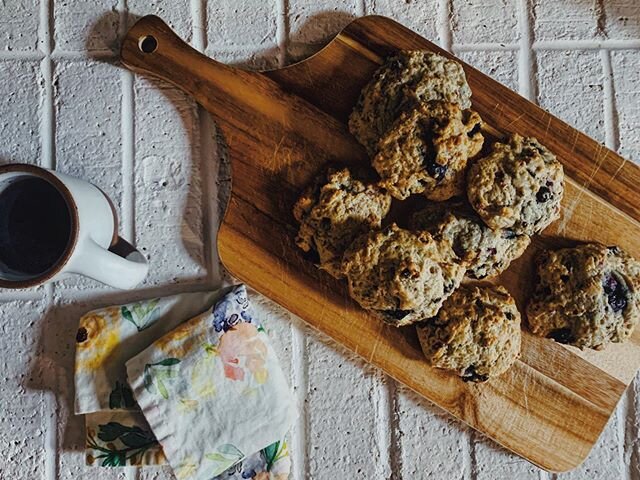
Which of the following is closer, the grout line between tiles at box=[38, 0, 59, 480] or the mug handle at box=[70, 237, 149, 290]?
the mug handle at box=[70, 237, 149, 290]

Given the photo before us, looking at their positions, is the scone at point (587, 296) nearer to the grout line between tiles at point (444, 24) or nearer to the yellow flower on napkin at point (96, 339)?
the grout line between tiles at point (444, 24)

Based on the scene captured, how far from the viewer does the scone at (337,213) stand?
89 cm

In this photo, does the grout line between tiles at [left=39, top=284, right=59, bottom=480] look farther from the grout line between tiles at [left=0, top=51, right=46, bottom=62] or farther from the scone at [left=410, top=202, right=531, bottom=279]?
the scone at [left=410, top=202, right=531, bottom=279]

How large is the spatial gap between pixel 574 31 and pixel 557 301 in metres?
0.43

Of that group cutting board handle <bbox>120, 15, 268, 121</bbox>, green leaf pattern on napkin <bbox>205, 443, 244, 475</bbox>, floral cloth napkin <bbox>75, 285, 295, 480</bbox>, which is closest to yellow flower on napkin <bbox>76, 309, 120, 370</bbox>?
floral cloth napkin <bbox>75, 285, 295, 480</bbox>

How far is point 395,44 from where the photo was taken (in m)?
0.96

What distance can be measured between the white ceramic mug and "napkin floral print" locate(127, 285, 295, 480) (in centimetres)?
13

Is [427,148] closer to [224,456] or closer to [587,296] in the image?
[587,296]

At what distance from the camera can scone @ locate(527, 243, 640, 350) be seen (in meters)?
0.89

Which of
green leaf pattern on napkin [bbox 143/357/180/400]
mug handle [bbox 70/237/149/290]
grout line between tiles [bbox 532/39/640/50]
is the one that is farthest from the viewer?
grout line between tiles [bbox 532/39/640/50]

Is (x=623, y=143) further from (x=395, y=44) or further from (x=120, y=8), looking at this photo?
(x=120, y=8)

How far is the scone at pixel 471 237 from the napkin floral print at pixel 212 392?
0.96 feet

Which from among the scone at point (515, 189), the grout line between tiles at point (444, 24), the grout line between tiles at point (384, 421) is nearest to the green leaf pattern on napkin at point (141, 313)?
the grout line between tiles at point (384, 421)

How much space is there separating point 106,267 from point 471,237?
48 centimetres
